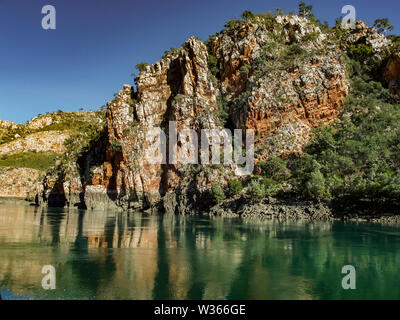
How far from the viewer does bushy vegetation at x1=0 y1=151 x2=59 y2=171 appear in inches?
5256

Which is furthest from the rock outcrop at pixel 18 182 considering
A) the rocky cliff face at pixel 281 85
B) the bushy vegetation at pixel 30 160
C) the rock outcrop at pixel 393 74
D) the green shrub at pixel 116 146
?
the rock outcrop at pixel 393 74

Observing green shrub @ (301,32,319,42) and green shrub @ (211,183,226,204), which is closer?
green shrub @ (211,183,226,204)

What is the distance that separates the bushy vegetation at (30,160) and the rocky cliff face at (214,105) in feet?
154

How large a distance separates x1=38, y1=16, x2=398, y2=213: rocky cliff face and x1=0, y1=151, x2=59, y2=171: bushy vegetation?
154ft

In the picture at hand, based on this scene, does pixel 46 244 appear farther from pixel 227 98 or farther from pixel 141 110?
pixel 227 98

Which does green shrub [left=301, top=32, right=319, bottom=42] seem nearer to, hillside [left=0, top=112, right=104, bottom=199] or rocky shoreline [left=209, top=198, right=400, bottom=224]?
rocky shoreline [left=209, top=198, right=400, bottom=224]

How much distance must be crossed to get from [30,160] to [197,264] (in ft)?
447

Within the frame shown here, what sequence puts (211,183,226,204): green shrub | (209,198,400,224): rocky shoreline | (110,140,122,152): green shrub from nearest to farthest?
(209,198,400,224): rocky shoreline < (211,183,226,204): green shrub < (110,140,122,152): green shrub

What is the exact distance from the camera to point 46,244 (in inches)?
1137

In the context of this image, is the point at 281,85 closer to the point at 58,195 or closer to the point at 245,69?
the point at 245,69

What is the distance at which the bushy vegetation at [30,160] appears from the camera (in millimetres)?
133500

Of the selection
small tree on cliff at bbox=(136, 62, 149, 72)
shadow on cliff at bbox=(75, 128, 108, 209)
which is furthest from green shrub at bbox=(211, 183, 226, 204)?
small tree on cliff at bbox=(136, 62, 149, 72)
